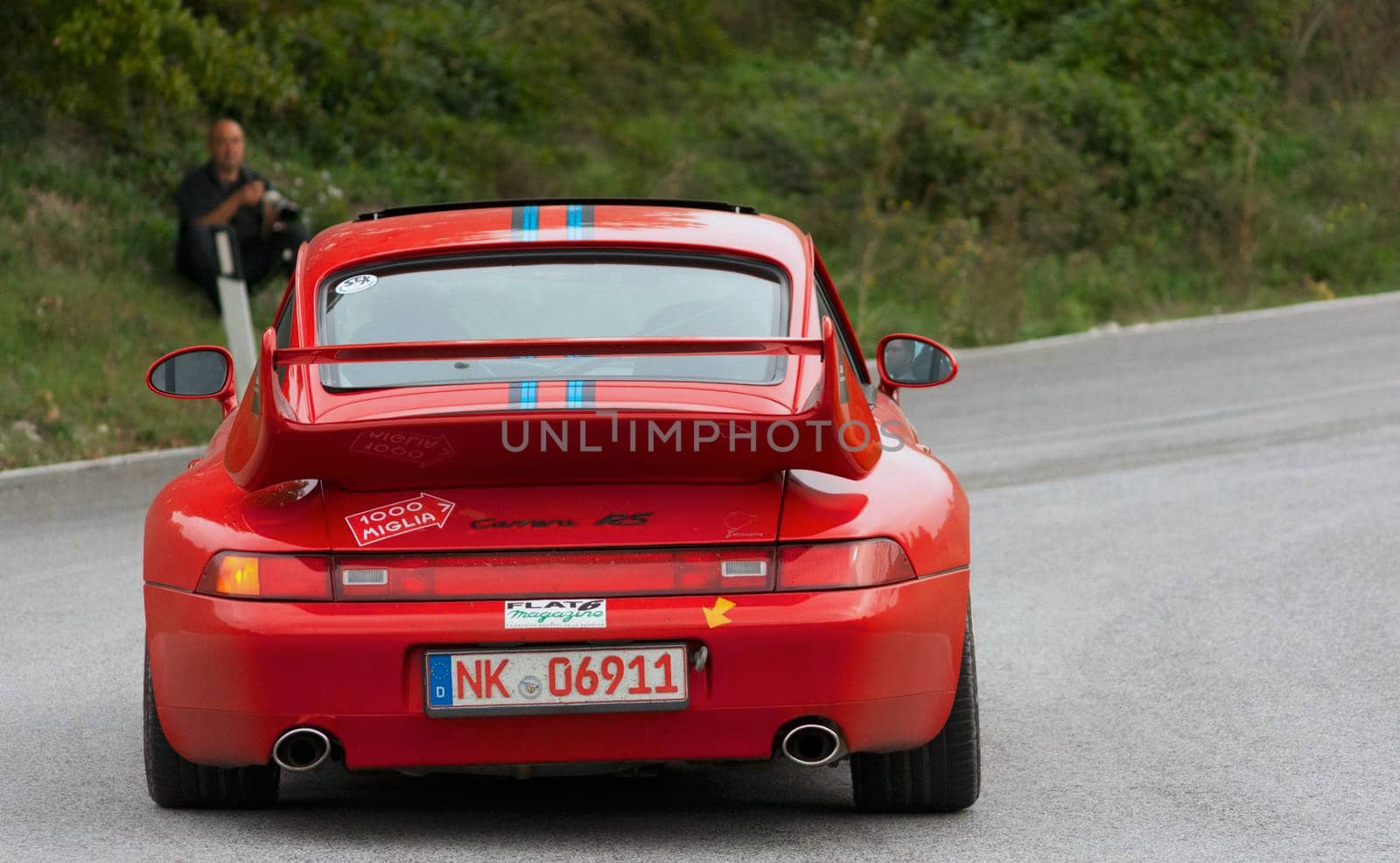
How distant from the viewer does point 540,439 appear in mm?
4301

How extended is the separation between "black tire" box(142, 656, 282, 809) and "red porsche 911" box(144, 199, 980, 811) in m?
0.26

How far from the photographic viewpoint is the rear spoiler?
425 cm

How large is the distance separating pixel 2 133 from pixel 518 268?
1236cm

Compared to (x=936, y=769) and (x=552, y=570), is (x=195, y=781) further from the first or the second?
(x=936, y=769)

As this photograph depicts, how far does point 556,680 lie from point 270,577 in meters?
0.68

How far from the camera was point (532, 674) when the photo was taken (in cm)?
436

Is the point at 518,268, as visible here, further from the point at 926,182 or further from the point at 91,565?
the point at 926,182

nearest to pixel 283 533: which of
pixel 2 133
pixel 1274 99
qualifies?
pixel 2 133

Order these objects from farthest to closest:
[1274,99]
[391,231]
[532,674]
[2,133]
Result: [1274,99], [2,133], [391,231], [532,674]

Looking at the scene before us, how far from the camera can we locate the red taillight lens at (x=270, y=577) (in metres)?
4.36

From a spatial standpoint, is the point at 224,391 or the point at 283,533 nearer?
the point at 283,533

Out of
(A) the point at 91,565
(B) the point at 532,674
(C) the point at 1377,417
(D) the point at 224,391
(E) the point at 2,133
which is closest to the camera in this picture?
(B) the point at 532,674

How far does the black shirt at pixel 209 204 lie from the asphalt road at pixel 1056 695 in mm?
3689

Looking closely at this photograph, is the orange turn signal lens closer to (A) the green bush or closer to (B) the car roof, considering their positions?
(B) the car roof
